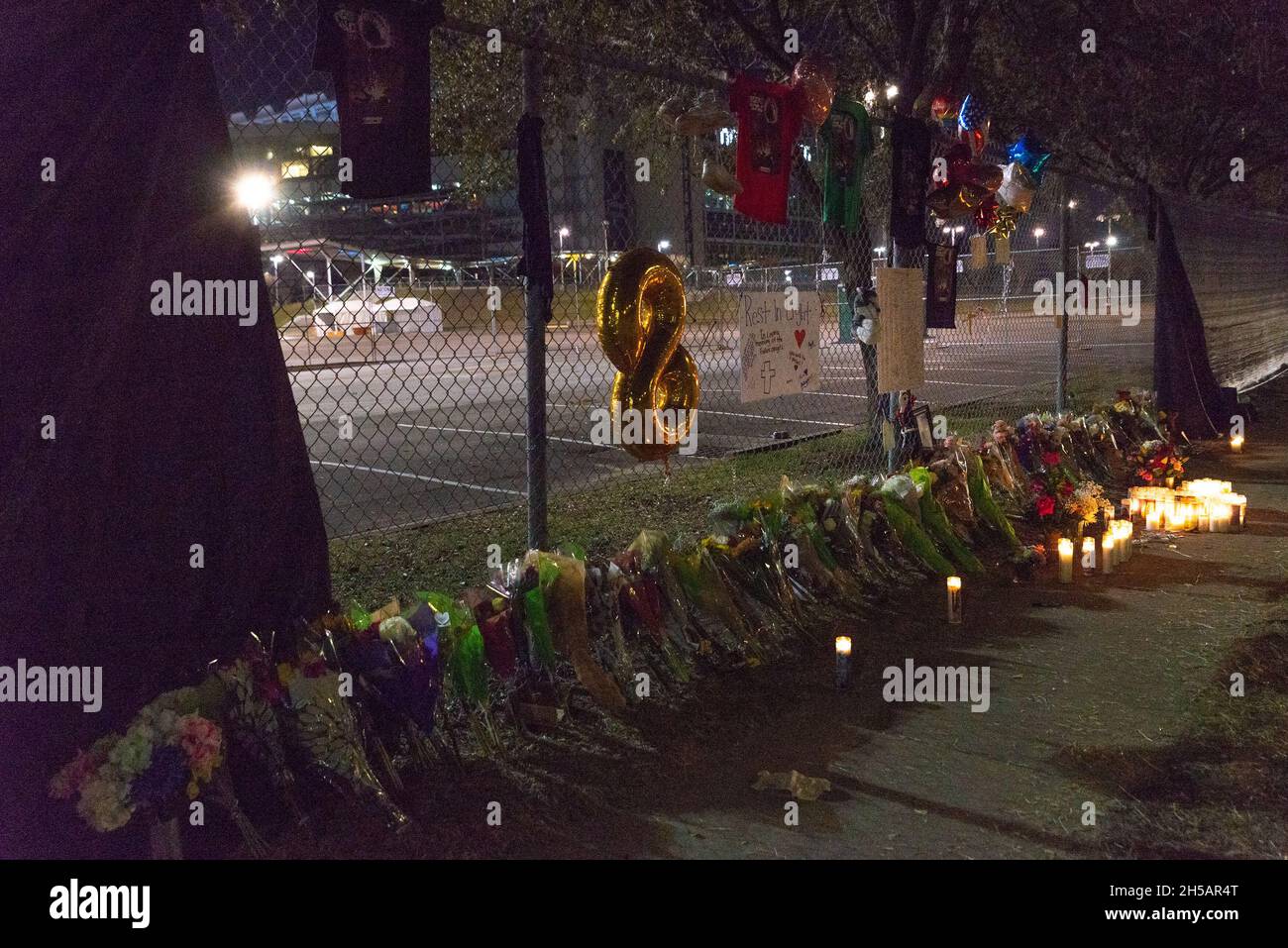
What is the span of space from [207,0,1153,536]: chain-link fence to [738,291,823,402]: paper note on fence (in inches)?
2.3

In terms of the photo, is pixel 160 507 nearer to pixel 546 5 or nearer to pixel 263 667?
pixel 263 667

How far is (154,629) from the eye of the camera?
312 cm

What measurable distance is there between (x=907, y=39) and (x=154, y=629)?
7696 millimetres

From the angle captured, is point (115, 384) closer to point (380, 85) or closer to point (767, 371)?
point (380, 85)

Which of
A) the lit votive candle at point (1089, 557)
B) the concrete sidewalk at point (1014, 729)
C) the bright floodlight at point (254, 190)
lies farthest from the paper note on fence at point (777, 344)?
the bright floodlight at point (254, 190)

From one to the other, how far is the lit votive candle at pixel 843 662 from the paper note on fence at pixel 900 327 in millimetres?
2344

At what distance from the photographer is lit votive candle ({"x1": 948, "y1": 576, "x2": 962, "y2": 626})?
17.4 ft

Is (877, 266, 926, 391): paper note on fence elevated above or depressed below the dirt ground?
above

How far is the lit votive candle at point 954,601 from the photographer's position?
5.30 m

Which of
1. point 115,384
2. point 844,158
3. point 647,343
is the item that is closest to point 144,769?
point 115,384

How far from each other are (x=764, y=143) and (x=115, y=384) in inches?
129

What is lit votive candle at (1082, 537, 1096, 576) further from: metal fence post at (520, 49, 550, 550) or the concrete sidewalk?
metal fence post at (520, 49, 550, 550)

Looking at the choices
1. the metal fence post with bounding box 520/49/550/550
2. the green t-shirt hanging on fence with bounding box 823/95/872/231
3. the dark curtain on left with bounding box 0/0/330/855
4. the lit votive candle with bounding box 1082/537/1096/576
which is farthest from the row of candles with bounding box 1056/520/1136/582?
the dark curtain on left with bounding box 0/0/330/855
